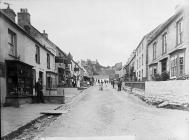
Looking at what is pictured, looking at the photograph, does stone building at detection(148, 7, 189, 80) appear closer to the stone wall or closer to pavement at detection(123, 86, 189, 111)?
the stone wall

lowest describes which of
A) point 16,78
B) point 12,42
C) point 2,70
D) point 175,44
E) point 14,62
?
point 16,78

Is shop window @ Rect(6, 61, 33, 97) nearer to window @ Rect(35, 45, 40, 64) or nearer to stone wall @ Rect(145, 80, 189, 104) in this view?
window @ Rect(35, 45, 40, 64)

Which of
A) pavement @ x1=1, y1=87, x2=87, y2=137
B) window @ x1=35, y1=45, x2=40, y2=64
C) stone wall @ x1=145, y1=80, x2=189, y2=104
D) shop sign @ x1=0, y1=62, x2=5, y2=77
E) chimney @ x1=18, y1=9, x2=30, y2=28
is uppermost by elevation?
chimney @ x1=18, y1=9, x2=30, y2=28

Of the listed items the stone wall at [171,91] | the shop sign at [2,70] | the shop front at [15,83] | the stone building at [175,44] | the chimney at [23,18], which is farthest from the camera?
the chimney at [23,18]

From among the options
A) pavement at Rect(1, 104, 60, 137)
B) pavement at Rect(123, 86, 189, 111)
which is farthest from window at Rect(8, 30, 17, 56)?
pavement at Rect(123, 86, 189, 111)

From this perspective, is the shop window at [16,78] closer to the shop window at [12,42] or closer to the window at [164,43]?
the shop window at [12,42]

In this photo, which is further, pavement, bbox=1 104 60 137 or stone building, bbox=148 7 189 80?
stone building, bbox=148 7 189 80

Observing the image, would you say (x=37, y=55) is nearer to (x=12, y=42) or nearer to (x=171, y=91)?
(x=12, y=42)

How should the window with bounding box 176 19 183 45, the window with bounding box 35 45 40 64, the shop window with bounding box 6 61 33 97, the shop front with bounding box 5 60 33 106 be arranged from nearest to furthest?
the shop front with bounding box 5 60 33 106, the shop window with bounding box 6 61 33 97, the window with bounding box 176 19 183 45, the window with bounding box 35 45 40 64

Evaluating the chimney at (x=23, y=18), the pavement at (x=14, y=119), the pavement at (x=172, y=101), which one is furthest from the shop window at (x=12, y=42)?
the chimney at (x=23, y=18)

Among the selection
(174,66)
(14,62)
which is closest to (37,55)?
(14,62)

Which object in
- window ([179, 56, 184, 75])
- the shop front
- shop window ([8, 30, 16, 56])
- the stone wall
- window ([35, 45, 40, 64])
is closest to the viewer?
the stone wall

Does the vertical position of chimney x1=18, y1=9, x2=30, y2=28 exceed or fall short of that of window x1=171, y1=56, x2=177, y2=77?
it exceeds it

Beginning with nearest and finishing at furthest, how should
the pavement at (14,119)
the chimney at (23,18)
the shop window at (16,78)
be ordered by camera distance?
the pavement at (14,119) < the shop window at (16,78) < the chimney at (23,18)
